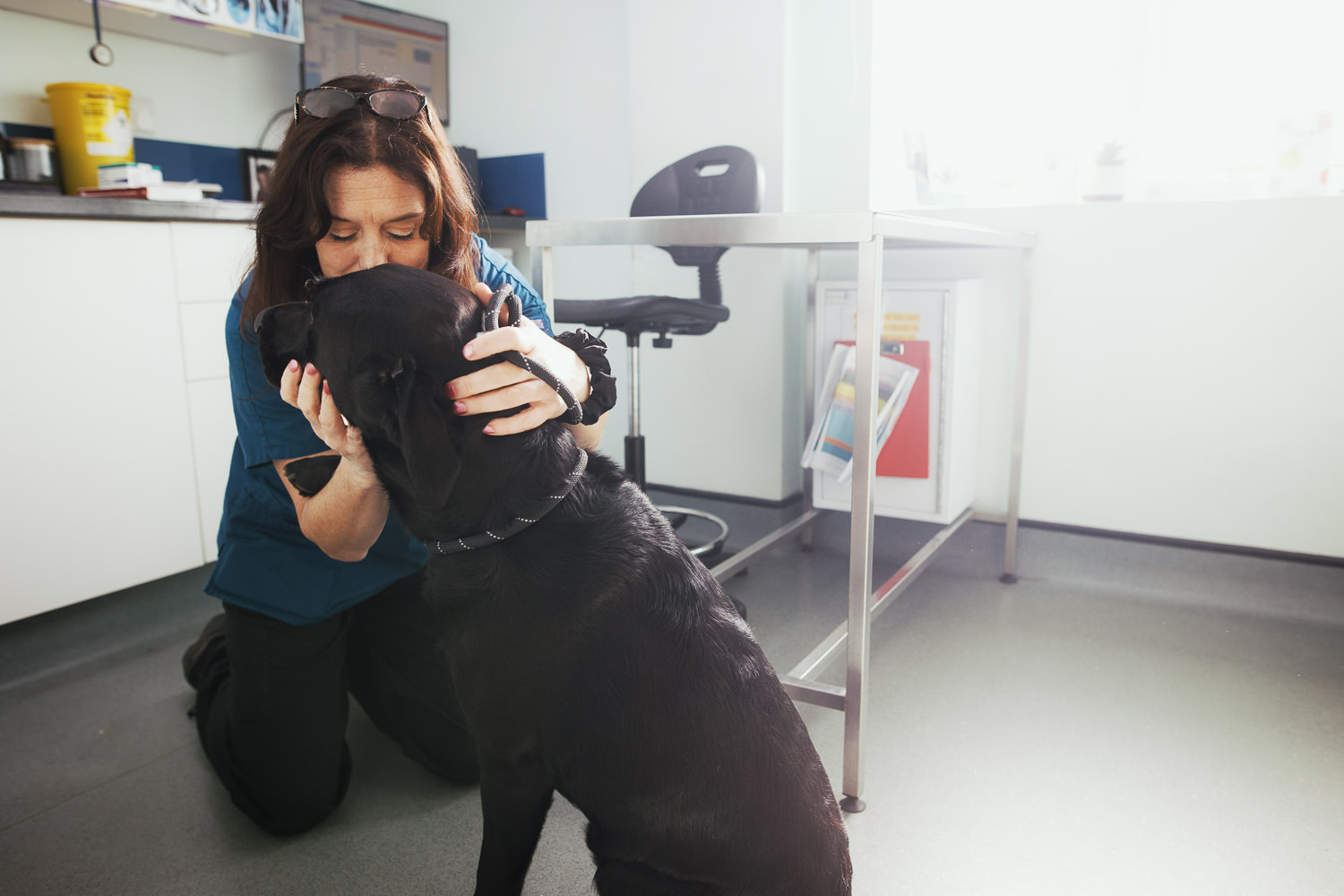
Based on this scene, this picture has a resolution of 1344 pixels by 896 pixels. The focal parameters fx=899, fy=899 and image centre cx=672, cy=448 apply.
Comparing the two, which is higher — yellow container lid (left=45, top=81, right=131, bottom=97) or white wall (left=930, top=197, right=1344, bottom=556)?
yellow container lid (left=45, top=81, right=131, bottom=97)

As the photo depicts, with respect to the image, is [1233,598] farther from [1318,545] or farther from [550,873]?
[550,873]

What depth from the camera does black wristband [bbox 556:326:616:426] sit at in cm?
109

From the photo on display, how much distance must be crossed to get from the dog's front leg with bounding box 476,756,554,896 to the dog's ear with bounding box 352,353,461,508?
0.99 feet

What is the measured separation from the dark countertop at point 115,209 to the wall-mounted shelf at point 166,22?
2.51 ft

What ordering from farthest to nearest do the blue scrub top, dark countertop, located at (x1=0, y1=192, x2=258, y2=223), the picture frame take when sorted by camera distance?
the picture frame
dark countertop, located at (x1=0, y1=192, x2=258, y2=223)
the blue scrub top

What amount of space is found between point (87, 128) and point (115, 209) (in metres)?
0.71

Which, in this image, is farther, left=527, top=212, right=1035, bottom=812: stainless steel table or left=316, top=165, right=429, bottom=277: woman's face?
left=527, top=212, right=1035, bottom=812: stainless steel table

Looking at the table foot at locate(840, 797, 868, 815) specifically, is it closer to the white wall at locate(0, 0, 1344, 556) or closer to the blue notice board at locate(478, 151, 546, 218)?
the white wall at locate(0, 0, 1344, 556)

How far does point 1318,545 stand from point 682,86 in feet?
7.27

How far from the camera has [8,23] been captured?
2414 millimetres

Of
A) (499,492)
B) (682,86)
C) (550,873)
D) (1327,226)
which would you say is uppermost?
(682,86)

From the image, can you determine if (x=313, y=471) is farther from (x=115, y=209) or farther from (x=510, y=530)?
(x=115, y=209)

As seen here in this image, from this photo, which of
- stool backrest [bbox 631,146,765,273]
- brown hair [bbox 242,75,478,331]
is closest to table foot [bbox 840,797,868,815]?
brown hair [bbox 242,75,478,331]

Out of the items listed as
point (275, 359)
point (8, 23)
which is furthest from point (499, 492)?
point (8, 23)
